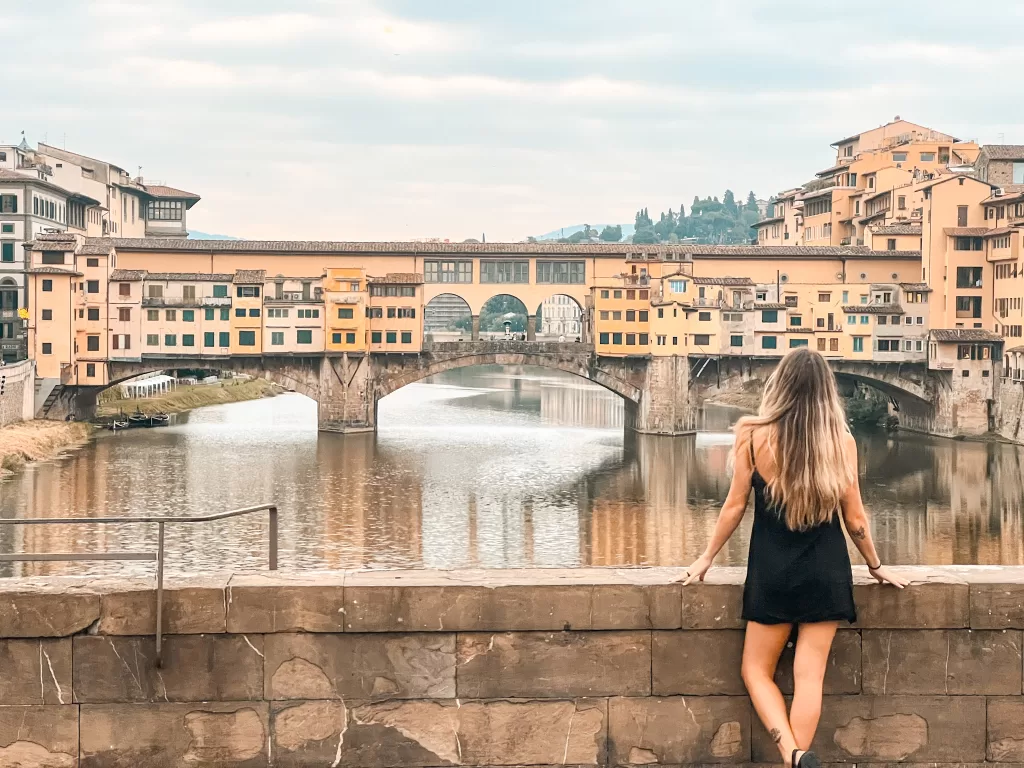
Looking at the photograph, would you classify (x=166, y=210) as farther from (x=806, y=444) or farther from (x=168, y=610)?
(x=806, y=444)

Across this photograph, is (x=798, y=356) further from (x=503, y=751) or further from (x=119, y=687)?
(x=119, y=687)

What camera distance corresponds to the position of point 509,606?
17.0 feet

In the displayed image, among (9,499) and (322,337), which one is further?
(322,337)

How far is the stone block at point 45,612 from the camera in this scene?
5055 mm

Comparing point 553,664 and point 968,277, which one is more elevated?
point 968,277

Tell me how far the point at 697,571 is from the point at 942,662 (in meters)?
1.02

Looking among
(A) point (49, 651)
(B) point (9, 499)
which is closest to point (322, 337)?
(B) point (9, 499)

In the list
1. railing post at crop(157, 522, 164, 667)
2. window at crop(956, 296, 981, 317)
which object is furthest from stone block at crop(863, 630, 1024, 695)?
window at crop(956, 296, 981, 317)

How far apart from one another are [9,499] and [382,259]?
934 inches

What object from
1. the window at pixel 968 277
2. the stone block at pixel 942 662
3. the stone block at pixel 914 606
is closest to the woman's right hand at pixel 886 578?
the stone block at pixel 914 606

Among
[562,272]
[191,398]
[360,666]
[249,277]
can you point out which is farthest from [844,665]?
[191,398]

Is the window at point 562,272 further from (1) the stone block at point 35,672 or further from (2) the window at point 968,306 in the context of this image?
(1) the stone block at point 35,672

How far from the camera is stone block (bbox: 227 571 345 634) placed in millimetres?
5129

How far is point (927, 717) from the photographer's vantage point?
527 cm
